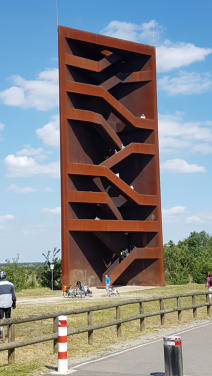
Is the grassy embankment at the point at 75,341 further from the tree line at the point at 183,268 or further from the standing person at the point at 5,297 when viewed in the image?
the tree line at the point at 183,268

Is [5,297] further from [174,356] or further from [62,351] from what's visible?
[174,356]

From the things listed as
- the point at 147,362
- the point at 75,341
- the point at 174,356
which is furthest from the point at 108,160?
the point at 174,356

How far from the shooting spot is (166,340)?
914 cm

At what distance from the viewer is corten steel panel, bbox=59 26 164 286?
43.0 meters

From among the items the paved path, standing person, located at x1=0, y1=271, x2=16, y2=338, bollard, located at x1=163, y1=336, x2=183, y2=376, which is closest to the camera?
bollard, located at x1=163, y1=336, x2=183, y2=376

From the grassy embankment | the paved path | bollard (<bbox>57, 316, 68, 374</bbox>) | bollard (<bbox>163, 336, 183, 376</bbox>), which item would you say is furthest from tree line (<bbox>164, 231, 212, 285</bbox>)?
bollard (<bbox>163, 336, 183, 376</bbox>)

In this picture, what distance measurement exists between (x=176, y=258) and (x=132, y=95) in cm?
3109

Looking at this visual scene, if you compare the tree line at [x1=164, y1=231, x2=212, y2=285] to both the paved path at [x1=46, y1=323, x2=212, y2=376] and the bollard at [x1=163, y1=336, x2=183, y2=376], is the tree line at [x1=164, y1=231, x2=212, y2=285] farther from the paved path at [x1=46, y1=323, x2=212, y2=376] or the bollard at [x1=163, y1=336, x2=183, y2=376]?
the bollard at [x1=163, y1=336, x2=183, y2=376]

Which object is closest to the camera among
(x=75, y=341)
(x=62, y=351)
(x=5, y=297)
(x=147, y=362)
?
(x=62, y=351)

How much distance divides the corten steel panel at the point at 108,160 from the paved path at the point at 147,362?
94.4 feet

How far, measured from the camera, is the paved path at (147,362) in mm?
10078

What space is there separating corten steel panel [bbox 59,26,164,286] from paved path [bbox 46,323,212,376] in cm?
2877

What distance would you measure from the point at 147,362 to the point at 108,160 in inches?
1323

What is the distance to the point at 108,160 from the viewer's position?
4431 centimetres
